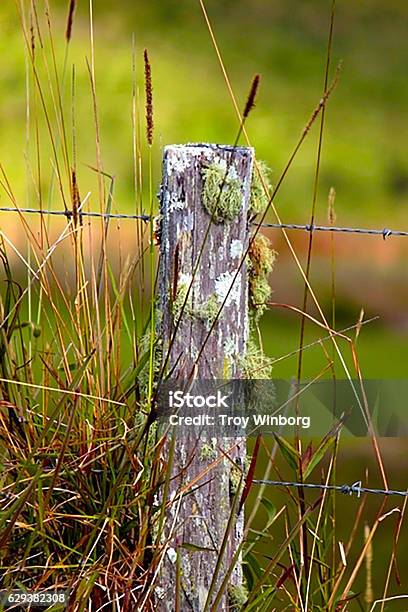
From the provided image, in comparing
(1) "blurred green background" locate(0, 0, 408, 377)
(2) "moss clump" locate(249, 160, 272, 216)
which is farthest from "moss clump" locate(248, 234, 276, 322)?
(1) "blurred green background" locate(0, 0, 408, 377)

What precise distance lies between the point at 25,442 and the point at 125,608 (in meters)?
0.26

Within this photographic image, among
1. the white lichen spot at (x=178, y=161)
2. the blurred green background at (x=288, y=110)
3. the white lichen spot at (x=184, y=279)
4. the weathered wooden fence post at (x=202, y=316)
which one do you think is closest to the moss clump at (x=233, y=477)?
the weathered wooden fence post at (x=202, y=316)

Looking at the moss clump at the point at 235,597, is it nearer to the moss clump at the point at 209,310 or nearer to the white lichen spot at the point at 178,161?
the moss clump at the point at 209,310

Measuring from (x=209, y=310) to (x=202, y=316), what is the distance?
0.01m

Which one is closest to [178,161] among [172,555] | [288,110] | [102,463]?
[102,463]

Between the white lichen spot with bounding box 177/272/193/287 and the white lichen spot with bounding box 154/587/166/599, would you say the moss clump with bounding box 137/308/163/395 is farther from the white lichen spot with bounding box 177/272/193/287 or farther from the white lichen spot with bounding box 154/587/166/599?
the white lichen spot with bounding box 154/587/166/599

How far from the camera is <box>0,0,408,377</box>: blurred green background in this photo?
33.5 ft

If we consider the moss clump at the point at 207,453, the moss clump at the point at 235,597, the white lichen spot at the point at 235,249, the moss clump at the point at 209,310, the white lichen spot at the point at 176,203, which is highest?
the white lichen spot at the point at 176,203

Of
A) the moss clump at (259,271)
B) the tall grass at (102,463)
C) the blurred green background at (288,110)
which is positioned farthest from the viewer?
the blurred green background at (288,110)

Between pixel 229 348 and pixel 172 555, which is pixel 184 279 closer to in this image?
pixel 229 348

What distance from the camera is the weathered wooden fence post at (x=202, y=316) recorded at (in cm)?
135

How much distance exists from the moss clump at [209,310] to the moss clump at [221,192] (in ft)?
0.33

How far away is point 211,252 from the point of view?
4.45ft

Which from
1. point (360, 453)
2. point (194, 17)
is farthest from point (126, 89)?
point (360, 453)
